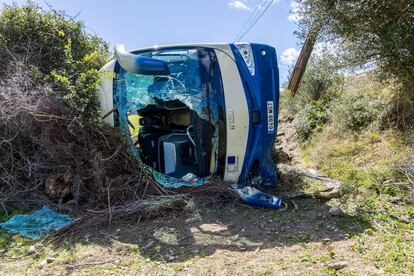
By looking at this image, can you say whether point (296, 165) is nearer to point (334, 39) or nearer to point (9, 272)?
point (334, 39)

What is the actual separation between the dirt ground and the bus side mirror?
66.8 inches

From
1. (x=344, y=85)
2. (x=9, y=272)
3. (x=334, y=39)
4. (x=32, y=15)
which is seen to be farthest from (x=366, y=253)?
(x=344, y=85)

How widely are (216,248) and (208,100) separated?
1975 millimetres

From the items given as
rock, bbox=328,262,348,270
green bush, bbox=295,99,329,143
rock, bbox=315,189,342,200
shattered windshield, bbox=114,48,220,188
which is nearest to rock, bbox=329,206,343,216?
rock, bbox=315,189,342,200

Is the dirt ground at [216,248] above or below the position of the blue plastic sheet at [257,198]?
below

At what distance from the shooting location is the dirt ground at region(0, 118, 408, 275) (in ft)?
8.07

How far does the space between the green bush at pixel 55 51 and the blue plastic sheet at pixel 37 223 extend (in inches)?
46.2

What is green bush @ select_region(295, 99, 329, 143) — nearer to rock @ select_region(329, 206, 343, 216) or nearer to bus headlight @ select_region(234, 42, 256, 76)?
bus headlight @ select_region(234, 42, 256, 76)

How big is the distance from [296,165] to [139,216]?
3.02 metres

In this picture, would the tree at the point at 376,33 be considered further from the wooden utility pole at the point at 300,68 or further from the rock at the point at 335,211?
the rock at the point at 335,211

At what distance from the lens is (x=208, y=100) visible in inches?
167

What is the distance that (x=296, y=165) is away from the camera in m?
5.61

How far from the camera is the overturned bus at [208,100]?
4.06 m

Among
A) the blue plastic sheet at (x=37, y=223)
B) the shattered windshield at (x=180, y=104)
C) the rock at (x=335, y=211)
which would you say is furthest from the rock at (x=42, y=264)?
the rock at (x=335, y=211)
